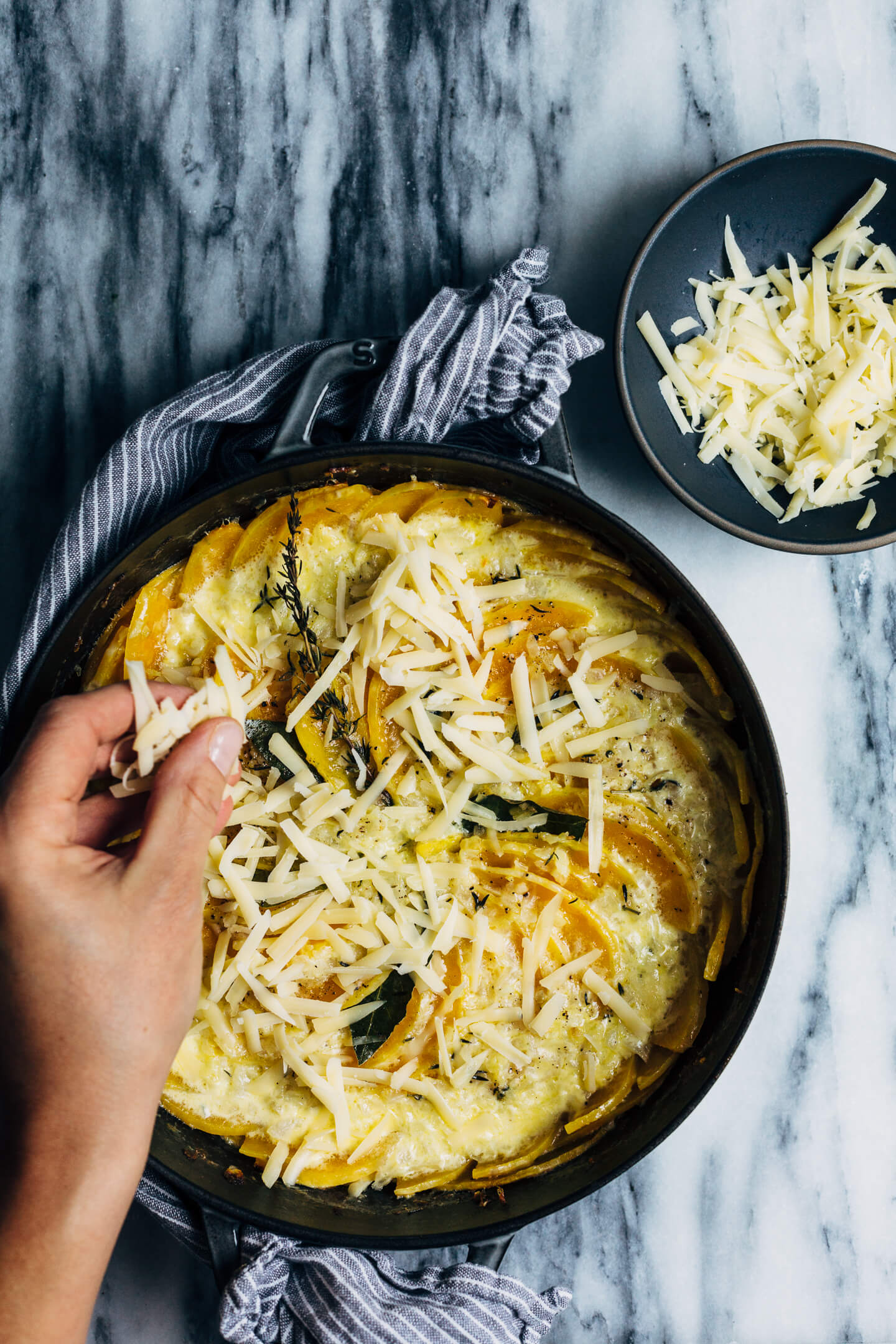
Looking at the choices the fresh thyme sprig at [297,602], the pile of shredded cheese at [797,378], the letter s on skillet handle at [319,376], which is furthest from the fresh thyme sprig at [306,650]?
the pile of shredded cheese at [797,378]

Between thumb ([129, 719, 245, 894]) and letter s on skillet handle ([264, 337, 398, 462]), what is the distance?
0.56m

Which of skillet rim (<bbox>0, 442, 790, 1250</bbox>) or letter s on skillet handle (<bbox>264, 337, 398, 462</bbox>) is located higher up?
letter s on skillet handle (<bbox>264, 337, 398, 462</bbox>)

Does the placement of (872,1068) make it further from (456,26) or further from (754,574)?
(456,26)

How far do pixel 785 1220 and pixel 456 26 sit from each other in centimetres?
277

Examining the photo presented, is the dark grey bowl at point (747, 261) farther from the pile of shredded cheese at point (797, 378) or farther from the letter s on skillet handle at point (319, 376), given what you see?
the letter s on skillet handle at point (319, 376)

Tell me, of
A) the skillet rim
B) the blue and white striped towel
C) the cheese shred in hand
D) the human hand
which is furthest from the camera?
the blue and white striped towel

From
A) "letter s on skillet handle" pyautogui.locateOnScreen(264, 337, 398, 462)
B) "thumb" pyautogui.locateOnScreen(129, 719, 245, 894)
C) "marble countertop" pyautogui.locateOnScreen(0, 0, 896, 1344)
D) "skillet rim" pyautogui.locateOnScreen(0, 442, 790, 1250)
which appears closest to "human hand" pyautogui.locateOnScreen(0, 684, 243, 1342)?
"thumb" pyautogui.locateOnScreen(129, 719, 245, 894)

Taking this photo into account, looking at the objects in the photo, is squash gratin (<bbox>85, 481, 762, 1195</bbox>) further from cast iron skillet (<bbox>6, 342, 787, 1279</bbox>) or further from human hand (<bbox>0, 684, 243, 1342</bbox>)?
human hand (<bbox>0, 684, 243, 1342</bbox>)

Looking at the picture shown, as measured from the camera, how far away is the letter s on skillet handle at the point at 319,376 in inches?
70.8

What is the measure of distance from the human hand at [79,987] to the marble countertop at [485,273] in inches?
34.8

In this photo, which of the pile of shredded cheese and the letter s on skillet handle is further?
the pile of shredded cheese

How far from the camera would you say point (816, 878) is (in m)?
2.24

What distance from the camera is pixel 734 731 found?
6.34ft

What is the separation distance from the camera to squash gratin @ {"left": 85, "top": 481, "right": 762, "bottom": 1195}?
1802 mm
